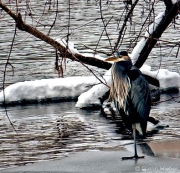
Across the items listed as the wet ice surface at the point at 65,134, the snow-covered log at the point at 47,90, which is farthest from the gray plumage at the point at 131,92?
the snow-covered log at the point at 47,90

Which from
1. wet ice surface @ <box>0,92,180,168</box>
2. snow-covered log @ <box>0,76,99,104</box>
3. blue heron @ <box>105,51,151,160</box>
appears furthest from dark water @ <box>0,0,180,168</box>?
blue heron @ <box>105,51,151,160</box>

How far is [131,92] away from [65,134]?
6.56ft

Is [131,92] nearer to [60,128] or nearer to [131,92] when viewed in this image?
[131,92]

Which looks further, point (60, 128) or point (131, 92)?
point (60, 128)

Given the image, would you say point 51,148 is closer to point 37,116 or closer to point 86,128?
point 86,128

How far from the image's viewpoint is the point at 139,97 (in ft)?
28.5

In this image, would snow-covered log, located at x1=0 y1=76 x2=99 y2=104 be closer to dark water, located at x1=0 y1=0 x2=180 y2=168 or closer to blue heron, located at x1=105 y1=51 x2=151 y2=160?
dark water, located at x1=0 y1=0 x2=180 y2=168

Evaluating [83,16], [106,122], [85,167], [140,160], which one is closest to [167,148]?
[140,160]

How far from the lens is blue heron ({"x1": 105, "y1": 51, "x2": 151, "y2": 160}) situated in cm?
862

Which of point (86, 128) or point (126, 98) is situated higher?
point (126, 98)

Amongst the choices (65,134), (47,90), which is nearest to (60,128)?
(65,134)

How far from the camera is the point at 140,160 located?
8266mm

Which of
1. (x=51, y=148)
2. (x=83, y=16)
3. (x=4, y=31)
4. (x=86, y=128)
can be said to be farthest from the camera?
(x=83, y=16)

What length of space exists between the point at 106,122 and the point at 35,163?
295 cm
